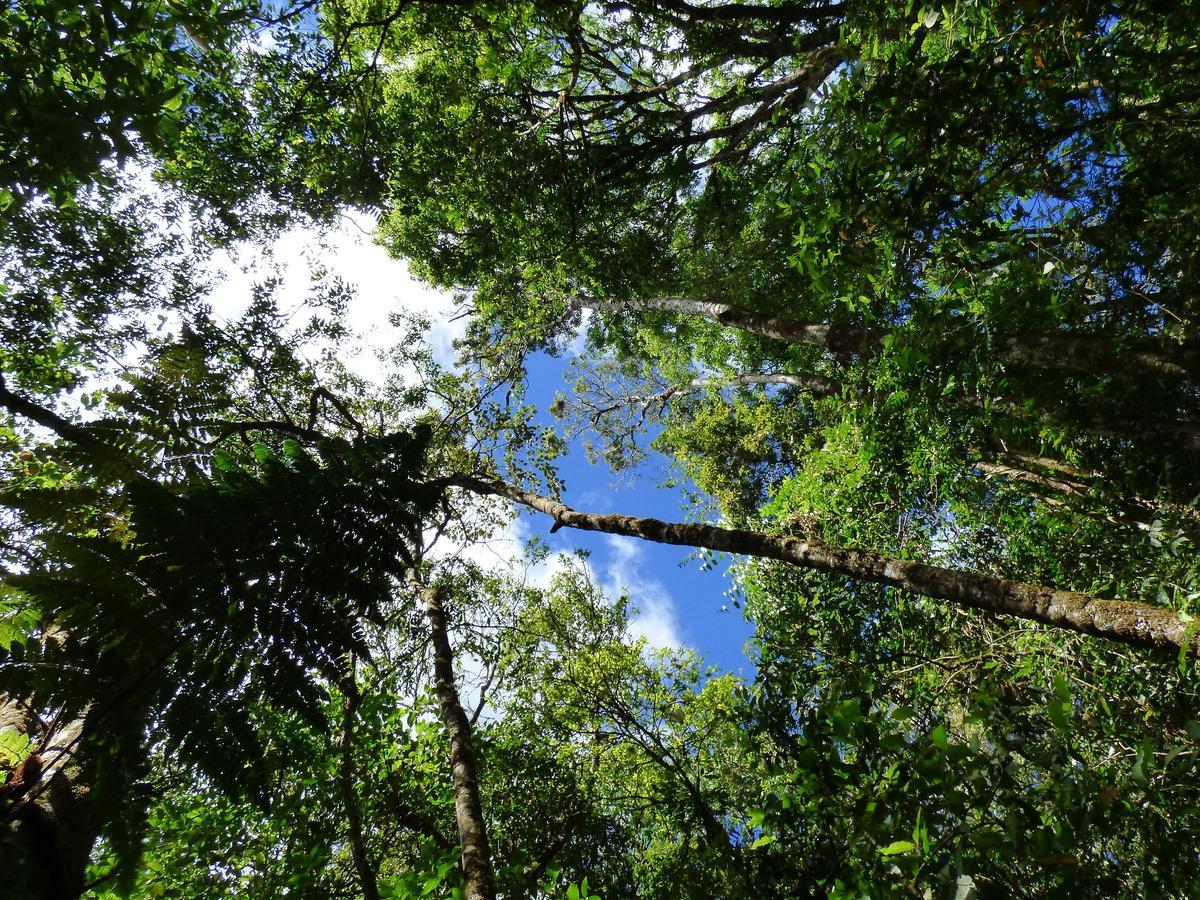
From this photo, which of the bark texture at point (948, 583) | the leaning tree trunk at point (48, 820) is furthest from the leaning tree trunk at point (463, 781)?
the leaning tree trunk at point (48, 820)

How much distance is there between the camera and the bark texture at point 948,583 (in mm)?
2812

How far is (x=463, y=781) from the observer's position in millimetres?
4531

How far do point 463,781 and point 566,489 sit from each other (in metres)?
5.15

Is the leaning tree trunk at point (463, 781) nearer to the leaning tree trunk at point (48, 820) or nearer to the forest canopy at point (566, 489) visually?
the forest canopy at point (566, 489)

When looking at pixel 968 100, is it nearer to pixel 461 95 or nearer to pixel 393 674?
pixel 461 95

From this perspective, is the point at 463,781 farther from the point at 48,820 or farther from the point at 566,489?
the point at 566,489

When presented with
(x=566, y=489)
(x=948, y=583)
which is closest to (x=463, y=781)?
(x=948, y=583)

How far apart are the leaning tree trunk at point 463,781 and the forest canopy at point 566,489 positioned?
49 mm

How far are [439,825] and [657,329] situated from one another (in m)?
11.9

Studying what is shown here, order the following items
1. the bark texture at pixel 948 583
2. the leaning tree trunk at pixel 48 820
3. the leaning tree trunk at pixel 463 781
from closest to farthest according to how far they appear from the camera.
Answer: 1. the leaning tree trunk at pixel 48 820
2. the bark texture at pixel 948 583
3. the leaning tree trunk at pixel 463 781

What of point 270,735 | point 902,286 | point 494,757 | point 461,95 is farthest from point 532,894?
point 461,95

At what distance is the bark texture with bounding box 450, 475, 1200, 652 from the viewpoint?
111 inches

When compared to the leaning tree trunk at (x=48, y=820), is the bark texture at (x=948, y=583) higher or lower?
higher

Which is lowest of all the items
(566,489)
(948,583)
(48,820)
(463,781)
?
(48,820)
